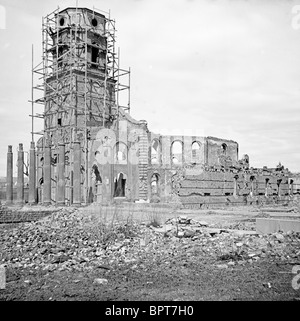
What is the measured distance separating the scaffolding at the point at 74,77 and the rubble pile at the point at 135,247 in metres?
19.2

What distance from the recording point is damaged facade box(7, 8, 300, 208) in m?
28.8

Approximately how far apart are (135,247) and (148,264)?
5.97ft

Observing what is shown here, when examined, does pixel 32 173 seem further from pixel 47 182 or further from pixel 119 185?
pixel 119 185

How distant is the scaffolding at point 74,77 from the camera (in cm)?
3180

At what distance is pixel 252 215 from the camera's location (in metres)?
16.9

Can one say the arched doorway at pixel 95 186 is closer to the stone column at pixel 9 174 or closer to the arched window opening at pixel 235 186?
the stone column at pixel 9 174

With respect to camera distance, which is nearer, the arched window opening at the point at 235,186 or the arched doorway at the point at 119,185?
the arched window opening at the point at 235,186

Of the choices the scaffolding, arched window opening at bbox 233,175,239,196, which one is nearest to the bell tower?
the scaffolding

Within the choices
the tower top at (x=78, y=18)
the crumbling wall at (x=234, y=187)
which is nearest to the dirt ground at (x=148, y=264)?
the crumbling wall at (x=234, y=187)

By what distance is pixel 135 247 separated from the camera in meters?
10.2

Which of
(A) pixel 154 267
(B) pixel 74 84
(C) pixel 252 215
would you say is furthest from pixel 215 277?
(B) pixel 74 84

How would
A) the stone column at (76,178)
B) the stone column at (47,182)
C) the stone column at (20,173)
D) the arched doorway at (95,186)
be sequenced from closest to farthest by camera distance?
the stone column at (47,182) < the stone column at (76,178) < the stone column at (20,173) < the arched doorway at (95,186)

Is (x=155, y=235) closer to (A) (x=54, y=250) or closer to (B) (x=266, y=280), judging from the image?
(A) (x=54, y=250)

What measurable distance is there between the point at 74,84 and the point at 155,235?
73.8ft
